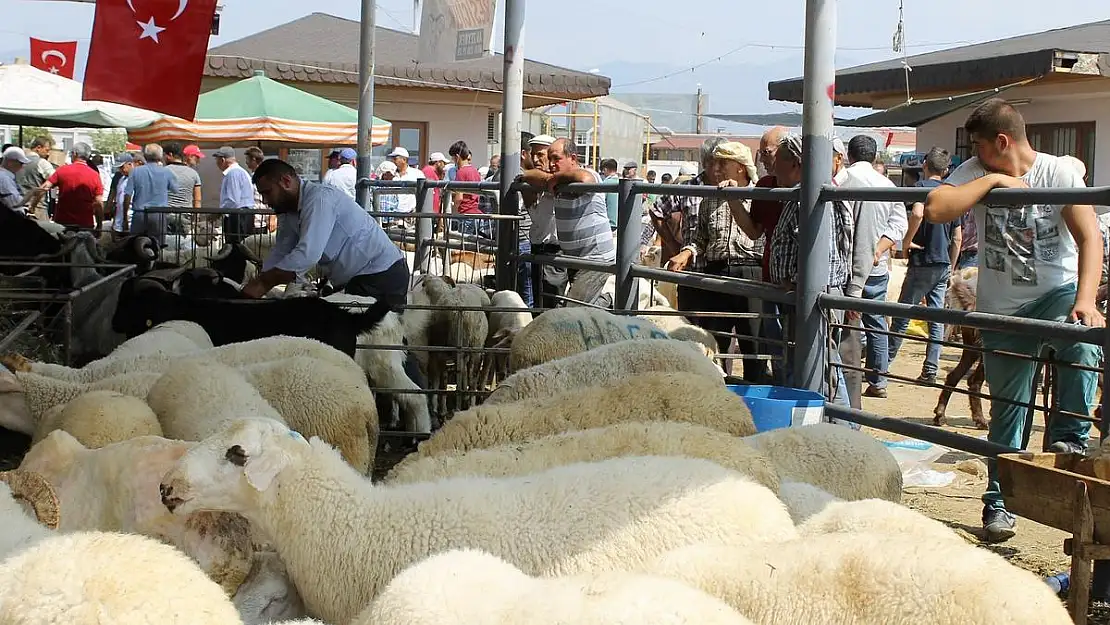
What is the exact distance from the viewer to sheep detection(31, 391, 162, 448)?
3.93m

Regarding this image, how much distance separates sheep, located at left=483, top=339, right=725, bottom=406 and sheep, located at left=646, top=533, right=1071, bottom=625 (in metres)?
2.29

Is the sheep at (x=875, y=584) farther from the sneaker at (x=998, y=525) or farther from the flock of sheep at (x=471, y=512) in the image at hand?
the sneaker at (x=998, y=525)

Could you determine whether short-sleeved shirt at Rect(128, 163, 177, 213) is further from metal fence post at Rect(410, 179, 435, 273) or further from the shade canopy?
metal fence post at Rect(410, 179, 435, 273)

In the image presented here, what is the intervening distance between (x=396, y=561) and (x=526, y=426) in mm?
1304

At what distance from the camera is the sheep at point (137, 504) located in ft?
10.4

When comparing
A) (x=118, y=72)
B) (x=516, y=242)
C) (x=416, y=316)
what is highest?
(x=118, y=72)

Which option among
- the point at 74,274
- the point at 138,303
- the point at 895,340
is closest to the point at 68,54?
the point at 74,274

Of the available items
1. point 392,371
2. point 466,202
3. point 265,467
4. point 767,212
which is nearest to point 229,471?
point 265,467

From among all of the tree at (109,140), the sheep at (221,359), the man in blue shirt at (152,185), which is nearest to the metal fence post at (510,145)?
the sheep at (221,359)

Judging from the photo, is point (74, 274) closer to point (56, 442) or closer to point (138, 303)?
point (138, 303)

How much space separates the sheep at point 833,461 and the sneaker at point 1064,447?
59cm

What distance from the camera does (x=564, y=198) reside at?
7801mm

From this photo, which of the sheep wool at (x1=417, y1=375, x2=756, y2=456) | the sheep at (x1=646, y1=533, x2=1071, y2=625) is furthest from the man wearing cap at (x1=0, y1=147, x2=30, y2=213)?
the sheep at (x1=646, y1=533, x2=1071, y2=625)

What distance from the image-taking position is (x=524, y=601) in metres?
2.19
